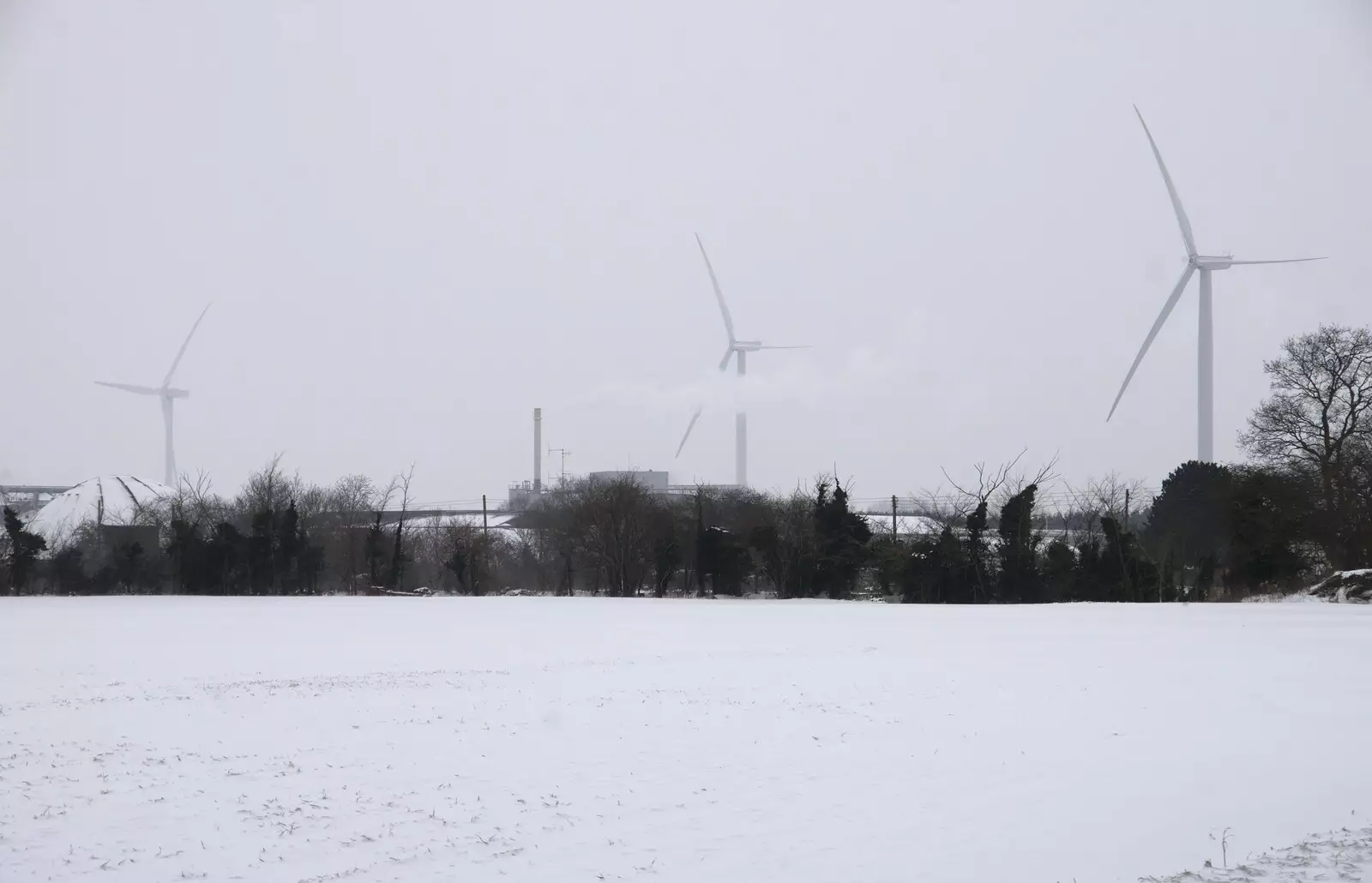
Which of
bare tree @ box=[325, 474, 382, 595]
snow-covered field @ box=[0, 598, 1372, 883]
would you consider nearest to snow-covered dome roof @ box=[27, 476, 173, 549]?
bare tree @ box=[325, 474, 382, 595]

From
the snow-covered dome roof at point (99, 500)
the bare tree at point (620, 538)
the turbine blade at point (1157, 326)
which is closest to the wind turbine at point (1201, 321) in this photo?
the turbine blade at point (1157, 326)

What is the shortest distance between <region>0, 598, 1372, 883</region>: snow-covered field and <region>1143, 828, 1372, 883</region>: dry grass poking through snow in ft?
0.25

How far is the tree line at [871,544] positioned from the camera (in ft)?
117

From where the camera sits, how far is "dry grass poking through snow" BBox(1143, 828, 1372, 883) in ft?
23.9

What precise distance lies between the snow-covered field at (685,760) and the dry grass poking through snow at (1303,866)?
0.08m

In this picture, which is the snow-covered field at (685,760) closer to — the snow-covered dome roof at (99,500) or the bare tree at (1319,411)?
the bare tree at (1319,411)

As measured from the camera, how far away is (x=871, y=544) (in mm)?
40188

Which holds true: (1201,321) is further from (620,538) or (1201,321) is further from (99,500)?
(99,500)

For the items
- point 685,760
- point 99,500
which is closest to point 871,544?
point 685,760

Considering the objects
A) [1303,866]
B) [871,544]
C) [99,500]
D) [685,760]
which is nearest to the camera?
[1303,866]

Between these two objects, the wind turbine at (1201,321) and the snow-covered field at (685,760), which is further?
the wind turbine at (1201,321)

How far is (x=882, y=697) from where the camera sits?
47.5ft

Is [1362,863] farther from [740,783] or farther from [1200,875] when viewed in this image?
[740,783]

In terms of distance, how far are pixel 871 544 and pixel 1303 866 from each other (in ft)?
107
